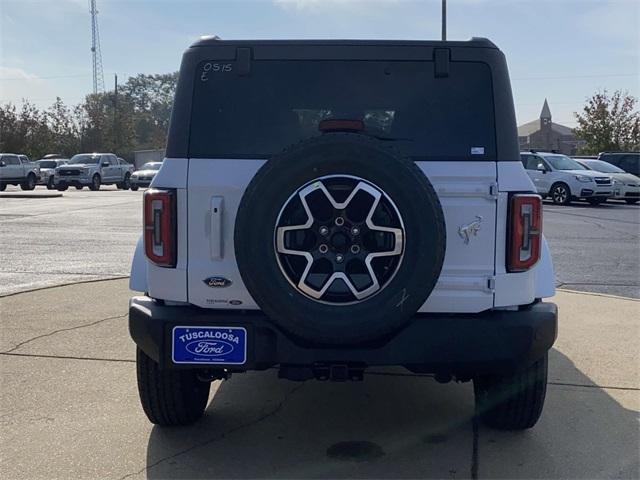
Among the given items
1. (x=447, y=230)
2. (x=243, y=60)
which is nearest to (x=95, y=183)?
(x=243, y=60)

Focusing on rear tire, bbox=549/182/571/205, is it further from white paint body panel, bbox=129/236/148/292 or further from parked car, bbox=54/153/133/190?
parked car, bbox=54/153/133/190

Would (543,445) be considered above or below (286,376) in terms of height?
below

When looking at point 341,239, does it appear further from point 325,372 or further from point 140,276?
point 140,276

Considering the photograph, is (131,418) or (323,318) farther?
(131,418)

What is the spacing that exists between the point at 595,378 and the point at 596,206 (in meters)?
18.0

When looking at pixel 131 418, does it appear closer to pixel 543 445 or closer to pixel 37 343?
pixel 37 343

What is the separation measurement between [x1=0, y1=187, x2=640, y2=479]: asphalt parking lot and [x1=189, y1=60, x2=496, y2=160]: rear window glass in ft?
5.04

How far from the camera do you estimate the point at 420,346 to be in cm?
312

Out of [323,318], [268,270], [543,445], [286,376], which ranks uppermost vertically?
[268,270]

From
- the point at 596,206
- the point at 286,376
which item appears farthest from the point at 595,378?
the point at 596,206

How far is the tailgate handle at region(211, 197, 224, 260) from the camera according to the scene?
3.24 metres

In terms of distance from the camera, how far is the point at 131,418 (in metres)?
4.00

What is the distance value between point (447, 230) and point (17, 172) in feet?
103

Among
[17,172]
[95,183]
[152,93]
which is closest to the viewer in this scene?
[17,172]
